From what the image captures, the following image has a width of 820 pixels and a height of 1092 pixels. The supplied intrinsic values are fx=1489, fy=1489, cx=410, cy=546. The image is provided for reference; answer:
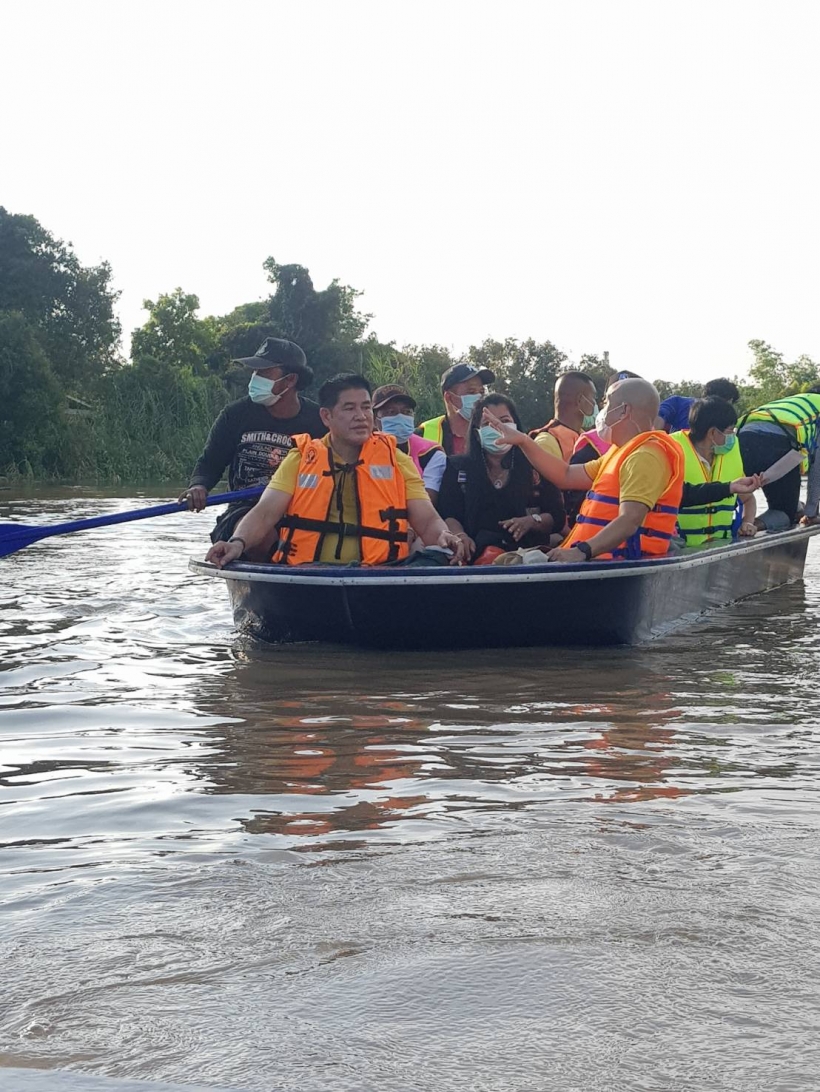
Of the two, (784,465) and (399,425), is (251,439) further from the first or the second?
(784,465)

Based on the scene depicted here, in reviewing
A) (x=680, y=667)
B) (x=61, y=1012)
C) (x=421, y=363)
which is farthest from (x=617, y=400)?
(x=421, y=363)

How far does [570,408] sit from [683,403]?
71.2 inches

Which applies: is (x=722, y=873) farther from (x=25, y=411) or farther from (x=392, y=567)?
(x=25, y=411)

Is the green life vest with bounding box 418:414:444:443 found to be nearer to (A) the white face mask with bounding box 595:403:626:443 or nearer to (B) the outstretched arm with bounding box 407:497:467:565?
(B) the outstretched arm with bounding box 407:497:467:565

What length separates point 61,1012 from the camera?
8.45ft

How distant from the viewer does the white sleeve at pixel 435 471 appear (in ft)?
27.1

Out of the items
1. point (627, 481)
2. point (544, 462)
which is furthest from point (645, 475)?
point (544, 462)

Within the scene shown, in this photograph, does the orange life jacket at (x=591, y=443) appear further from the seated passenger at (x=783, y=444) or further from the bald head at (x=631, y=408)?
the seated passenger at (x=783, y=444)

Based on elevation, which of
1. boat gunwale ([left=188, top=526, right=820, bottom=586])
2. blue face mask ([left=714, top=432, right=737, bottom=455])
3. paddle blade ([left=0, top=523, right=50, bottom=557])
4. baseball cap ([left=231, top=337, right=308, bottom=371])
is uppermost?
baseball cap ([left=231, top=337, right=308, bottom=371])

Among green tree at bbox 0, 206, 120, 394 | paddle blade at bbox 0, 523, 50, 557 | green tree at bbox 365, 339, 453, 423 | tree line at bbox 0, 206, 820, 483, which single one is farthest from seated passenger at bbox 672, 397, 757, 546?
green tree at bbox 0, 206, 120, 394

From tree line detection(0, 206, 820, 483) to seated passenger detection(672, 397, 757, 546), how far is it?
17.5 m

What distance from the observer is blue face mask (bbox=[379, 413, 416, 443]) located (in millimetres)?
8641

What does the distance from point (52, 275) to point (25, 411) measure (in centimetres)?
1552

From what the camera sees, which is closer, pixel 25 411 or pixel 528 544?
pixel 528 544
